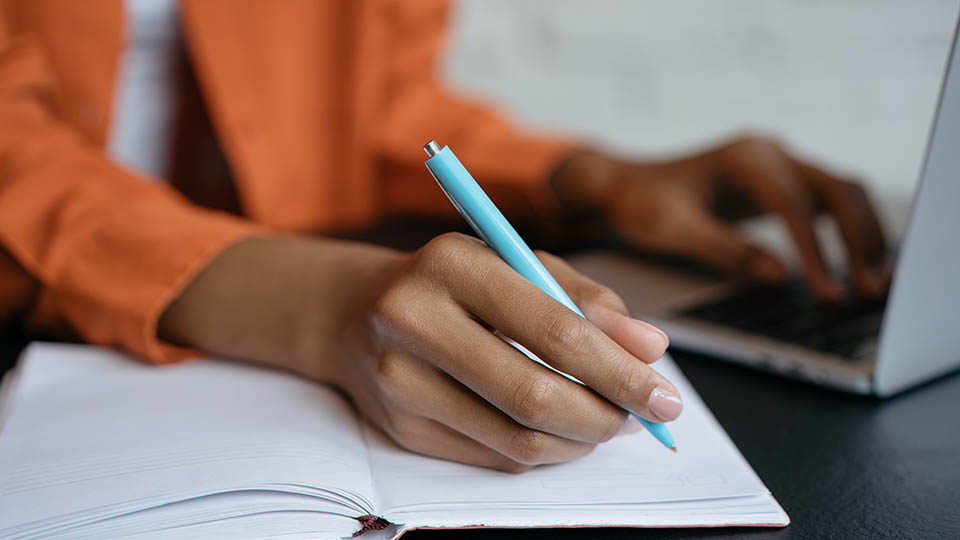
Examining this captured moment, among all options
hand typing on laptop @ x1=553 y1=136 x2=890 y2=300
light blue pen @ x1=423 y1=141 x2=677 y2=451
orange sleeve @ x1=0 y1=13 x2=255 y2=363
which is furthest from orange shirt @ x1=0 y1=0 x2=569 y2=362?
light blue pen @ x1=423 y1=141 x2=677 y2=451

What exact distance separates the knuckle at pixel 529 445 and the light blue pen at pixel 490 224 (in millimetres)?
30

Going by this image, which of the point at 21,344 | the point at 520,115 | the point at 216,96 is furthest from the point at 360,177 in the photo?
the point at 21,344

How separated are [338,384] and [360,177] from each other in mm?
608

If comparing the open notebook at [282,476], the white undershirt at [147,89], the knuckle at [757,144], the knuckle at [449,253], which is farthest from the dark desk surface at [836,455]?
the white undershirt at [147,89]

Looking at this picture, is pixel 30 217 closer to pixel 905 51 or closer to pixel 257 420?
pixel 257 420

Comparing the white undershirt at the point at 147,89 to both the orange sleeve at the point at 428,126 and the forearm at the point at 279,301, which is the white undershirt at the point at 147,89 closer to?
the orange sleeve at the point at 428,126

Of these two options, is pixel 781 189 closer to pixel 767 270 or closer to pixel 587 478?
pixel 767 270

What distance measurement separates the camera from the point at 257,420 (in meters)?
0.39

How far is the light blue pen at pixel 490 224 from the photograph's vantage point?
0.32 m

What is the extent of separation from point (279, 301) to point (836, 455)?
1.08 ft

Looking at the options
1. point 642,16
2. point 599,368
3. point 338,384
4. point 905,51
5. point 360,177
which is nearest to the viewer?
point 599,368

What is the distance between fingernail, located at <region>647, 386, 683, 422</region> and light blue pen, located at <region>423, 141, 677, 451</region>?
0.02m

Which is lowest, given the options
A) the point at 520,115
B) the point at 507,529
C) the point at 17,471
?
the point at 520,115

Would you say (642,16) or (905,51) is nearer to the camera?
(905,51)
